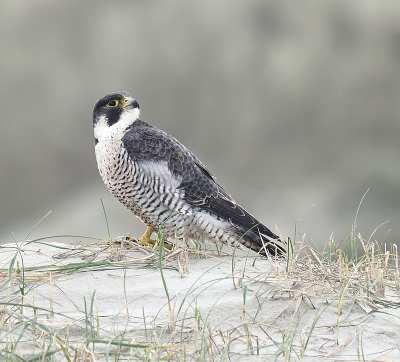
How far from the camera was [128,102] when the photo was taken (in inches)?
184

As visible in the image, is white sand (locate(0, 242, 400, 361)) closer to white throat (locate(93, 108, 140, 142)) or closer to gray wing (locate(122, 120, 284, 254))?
gray wing (locate(122, 120, 284, 254))

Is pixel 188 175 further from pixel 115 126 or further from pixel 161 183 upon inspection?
pixel 115 126

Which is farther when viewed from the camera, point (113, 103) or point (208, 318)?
point (113, 103)

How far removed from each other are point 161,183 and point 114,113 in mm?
704

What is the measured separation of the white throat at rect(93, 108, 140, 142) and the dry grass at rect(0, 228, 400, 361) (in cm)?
138

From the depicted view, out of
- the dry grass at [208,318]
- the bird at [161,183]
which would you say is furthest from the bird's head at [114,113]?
the dry grass at [208,318]

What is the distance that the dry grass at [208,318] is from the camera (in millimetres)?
2230

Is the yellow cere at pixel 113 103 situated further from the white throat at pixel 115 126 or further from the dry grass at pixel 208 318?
the dry grass at pixel 208 318

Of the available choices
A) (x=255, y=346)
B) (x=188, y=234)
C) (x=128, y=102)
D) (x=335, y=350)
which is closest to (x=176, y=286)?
(x=255, y=346)

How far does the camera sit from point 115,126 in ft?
15.0

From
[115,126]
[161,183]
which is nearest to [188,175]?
[161,183]

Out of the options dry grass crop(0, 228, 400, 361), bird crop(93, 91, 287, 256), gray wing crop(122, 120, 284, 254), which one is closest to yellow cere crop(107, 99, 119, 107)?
bird crop(93, 91, 287, 256)

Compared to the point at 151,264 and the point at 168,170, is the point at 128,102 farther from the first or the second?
the point at 151,264

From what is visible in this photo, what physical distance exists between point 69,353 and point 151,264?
1199 mm
